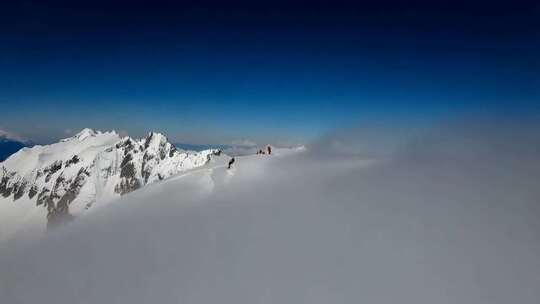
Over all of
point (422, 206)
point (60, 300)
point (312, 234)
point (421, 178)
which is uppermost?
point (421, 178)

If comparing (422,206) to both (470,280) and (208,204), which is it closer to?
(470,280)

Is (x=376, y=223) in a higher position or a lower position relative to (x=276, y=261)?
higher

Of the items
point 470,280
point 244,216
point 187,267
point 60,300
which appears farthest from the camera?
point 244,216

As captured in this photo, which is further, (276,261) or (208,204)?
(208,204)

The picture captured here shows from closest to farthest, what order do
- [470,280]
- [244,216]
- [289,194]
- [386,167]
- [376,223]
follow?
[470,280] < [376,223] < [244,216] < [289,194] < [386,167]

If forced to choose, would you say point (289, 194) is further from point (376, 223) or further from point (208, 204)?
point (376, 223)

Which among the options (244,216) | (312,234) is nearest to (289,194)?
(244,216)
